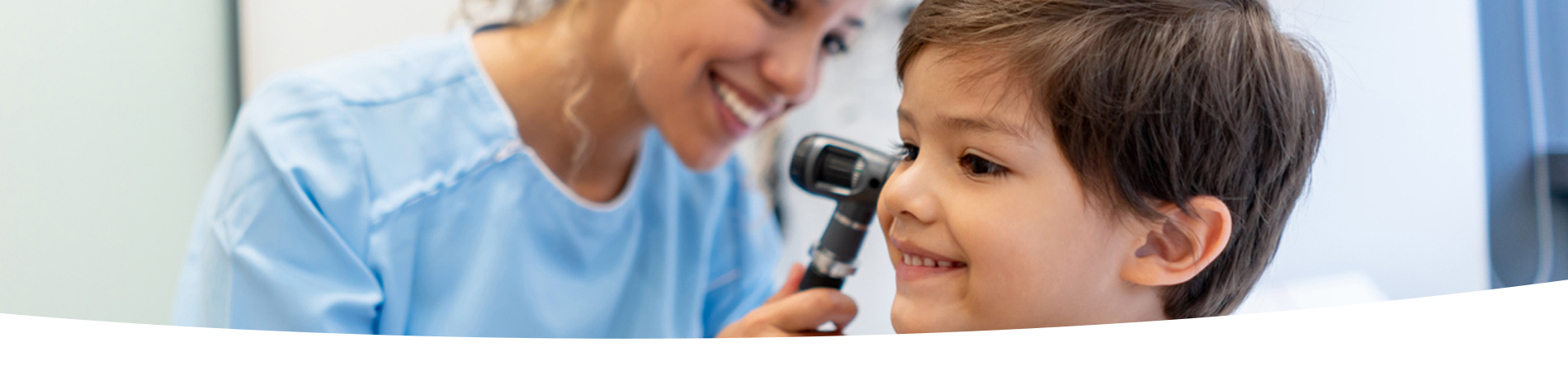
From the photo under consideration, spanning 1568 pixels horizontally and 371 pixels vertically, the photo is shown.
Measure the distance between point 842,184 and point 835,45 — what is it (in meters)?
0.15

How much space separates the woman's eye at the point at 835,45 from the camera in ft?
2.08

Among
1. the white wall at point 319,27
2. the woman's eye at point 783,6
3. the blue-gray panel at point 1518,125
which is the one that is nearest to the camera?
the blue-gray panel at point 1518,125

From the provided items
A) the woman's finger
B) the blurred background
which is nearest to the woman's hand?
the woman's finger

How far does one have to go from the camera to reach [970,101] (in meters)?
0.41

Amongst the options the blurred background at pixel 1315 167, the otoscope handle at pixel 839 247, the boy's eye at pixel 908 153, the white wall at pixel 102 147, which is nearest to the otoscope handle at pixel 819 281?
the otoscope handle at pixel 839 247

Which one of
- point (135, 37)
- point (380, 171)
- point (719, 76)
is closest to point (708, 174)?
point (719, 76)

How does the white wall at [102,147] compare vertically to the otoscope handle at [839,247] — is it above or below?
above

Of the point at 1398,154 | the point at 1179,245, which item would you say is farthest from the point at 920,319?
the point at 1398,154

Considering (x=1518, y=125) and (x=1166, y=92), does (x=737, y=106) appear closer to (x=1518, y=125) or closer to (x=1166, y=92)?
(x=1166, y=92)

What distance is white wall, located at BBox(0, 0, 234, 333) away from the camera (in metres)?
0.42

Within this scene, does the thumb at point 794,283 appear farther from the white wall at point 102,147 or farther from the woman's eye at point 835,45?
the white wall at point 102,147

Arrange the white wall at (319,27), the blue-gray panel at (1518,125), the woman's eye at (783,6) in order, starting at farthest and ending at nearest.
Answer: the woman's eye at (783,6), the white wall at (319,27), the blue-gray panel at (1518,125)

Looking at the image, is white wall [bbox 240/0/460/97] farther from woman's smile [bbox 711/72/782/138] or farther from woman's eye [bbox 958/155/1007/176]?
woman's eye [bbox 958/155/1007/176]

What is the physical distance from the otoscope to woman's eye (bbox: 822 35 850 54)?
11 cm
